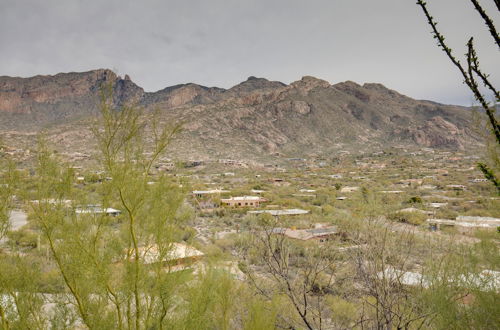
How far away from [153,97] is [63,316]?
447 ft

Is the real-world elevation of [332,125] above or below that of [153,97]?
below

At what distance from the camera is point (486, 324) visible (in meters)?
Result: 7.27

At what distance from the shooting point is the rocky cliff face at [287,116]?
8275 cm

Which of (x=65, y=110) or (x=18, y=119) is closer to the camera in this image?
(x=18, y=119)

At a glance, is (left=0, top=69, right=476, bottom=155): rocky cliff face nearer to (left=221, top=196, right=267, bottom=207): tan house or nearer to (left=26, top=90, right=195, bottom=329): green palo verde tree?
(left=221, top=196, right=267, bottom=207): tan house

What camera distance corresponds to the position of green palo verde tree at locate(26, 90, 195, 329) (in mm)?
5109

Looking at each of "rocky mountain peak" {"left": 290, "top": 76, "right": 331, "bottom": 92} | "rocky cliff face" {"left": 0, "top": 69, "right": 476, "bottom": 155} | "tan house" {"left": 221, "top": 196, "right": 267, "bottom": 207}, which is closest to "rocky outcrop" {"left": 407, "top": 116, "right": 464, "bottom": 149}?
"rocky cliff face" {"left": 0, "top": 69, "right": 476, "bottom": 155}

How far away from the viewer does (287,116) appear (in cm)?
9256

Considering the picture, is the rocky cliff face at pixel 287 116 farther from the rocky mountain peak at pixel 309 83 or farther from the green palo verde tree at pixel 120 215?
the green palo verde tree at pixel 120 215

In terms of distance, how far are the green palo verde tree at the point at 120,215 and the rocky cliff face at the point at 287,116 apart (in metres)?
64.0

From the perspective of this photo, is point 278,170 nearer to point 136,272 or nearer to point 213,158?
point 213,158

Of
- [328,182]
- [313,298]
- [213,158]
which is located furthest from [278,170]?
[313,298]

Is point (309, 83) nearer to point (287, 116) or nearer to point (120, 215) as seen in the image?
point (287, 116)

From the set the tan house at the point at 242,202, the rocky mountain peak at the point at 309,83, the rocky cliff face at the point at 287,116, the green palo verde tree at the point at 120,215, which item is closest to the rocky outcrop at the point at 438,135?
the rocky cliff face at the point at 287,116
